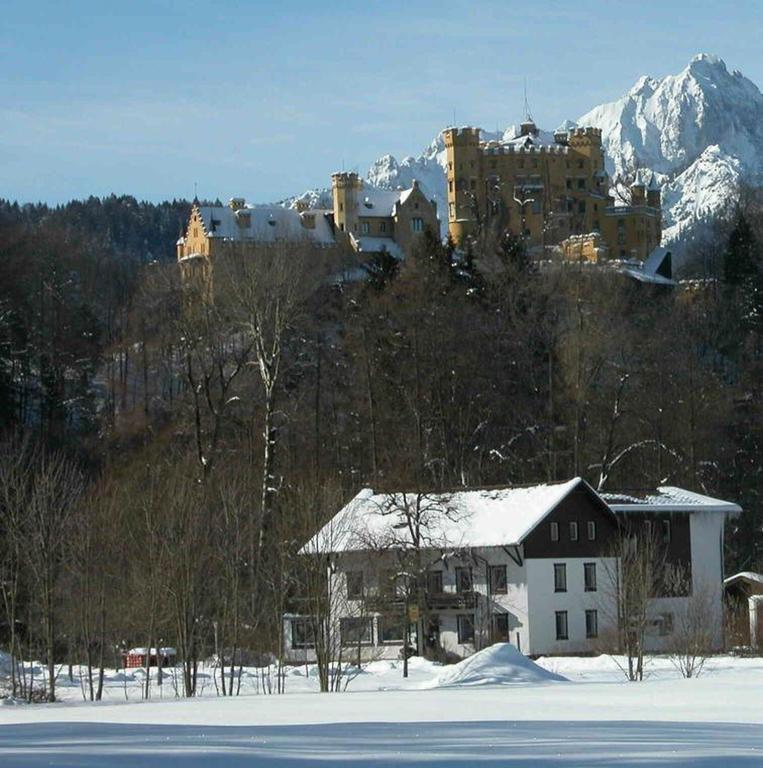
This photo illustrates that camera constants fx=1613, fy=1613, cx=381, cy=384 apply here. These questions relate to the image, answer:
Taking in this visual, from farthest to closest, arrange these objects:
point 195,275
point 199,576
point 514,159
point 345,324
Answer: point 514,159, point 195,275, point 345,324, point 199,576

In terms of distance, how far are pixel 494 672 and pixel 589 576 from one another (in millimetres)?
18746

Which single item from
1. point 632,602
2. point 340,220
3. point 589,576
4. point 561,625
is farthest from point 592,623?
point 340,220

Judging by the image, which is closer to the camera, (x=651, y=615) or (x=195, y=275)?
(x=651, y=615)

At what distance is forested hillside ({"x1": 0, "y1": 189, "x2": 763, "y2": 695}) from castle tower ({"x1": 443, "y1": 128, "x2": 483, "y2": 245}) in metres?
36.4

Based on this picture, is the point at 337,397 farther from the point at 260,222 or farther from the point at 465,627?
the point at 260,222

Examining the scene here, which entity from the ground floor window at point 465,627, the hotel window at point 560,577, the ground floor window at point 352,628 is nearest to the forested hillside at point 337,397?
the ground floor window at point 352,628

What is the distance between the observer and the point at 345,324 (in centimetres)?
7581

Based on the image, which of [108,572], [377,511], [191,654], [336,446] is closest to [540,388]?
[336,446]

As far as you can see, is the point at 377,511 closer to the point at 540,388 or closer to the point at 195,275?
the point at 540,388

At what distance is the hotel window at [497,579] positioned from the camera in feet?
184

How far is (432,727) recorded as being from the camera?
19016 mm

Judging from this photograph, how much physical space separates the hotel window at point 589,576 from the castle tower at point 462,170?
7013 centimetres

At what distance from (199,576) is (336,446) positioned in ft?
97.7

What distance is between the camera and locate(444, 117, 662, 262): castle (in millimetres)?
123250
